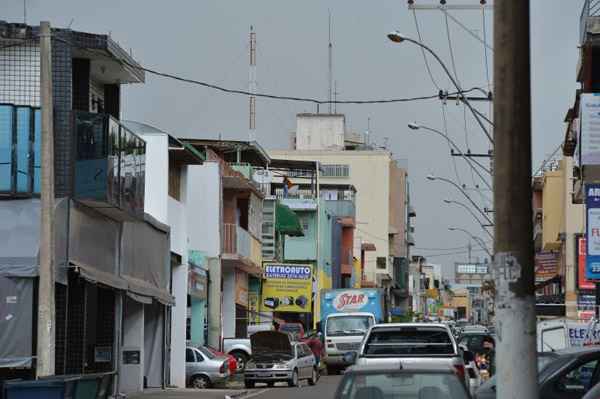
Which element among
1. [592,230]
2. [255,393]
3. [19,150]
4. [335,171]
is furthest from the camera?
[335,171]

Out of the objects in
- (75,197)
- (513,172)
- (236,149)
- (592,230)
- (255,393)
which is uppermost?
(236,149)

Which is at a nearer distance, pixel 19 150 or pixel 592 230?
pixel 19 150

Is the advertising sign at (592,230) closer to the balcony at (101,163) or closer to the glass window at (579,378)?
the balcony at (101,163)

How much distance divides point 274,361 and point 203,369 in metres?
2.38

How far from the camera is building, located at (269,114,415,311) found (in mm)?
115500

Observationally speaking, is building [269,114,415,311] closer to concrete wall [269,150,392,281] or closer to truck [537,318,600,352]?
concrete wall [269,150,392,281]

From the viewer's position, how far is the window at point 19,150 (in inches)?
1042

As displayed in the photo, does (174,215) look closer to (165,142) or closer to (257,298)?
(165,142)

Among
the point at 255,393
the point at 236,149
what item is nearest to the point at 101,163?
the point at 255,393

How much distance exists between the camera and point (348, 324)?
1993 inches

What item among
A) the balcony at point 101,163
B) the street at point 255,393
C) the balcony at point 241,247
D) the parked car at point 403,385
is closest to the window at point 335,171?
the balcony at point 241,247

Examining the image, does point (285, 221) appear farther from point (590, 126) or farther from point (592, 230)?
point (590, 126)

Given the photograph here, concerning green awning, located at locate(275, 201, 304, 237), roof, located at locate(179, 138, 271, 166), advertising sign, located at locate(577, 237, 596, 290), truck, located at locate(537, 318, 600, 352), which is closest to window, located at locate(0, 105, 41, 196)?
truck, located at locate(537, 318, 600, 352)

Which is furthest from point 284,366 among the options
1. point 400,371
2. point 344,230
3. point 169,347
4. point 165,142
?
point 344,230
